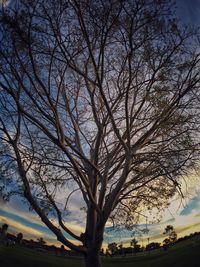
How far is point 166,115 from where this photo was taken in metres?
11.7

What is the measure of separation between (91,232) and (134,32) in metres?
6.97

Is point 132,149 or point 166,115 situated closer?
point 132,149

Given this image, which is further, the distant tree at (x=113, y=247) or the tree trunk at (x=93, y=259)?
the distant tree at (x=113, y=247)

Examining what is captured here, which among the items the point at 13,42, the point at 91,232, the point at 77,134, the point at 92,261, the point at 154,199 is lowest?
the point at 92,261

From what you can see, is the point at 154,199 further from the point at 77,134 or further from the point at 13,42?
the point at 13,42

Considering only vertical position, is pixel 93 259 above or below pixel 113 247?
below

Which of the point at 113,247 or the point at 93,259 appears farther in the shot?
the point at 113,247

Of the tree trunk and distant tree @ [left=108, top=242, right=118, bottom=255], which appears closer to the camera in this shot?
the tree trunk

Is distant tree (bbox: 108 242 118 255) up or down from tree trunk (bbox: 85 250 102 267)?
up

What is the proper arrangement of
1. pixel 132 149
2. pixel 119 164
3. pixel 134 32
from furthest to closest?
pixel 119 164 → pixel 132 149 → pixel 134 32

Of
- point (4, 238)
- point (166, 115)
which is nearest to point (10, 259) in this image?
point (4, 238)

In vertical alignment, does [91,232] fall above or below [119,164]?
below

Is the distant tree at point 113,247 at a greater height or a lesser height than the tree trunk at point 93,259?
greater

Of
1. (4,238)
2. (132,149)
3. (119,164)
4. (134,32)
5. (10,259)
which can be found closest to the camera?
(134,32)
